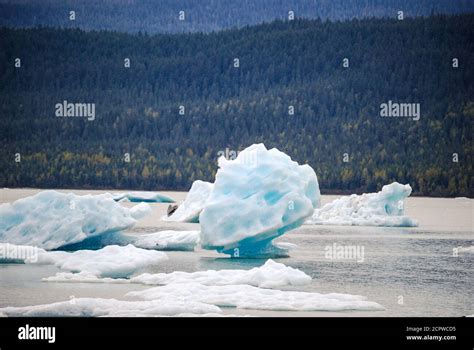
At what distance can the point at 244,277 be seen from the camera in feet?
61.1

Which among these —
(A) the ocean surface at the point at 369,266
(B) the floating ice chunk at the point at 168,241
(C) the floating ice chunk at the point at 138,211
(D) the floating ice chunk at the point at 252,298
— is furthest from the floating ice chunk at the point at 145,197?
(D) the floating ice chunk at the point at 252,298

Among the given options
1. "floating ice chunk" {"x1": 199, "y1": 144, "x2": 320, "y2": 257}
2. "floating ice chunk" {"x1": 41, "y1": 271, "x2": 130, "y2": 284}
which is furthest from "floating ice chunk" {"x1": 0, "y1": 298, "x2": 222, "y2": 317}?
"floating ice chunk" {"x1": 199, "y1": 144, "x2": 320, "y2": 257}

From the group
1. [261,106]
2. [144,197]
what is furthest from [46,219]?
[261,106]

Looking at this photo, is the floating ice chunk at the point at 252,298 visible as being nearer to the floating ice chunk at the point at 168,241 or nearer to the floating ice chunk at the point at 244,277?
the floating ice chunk at the point at 244,277

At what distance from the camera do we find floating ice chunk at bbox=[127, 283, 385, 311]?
1786 cm

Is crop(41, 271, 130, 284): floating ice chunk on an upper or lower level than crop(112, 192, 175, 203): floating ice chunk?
lower

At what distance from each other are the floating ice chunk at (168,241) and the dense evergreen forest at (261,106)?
8.77 feet

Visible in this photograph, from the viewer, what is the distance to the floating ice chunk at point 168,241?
21594 millimetres

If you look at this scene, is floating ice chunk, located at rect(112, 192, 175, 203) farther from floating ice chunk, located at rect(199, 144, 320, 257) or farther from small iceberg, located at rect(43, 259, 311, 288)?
small iceberg, located at rect(43, 259, 311, 288)

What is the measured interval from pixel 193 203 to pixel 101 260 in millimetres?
5814

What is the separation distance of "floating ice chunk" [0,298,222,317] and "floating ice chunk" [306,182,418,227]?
30.0 feet

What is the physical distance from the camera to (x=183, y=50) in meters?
24.9
